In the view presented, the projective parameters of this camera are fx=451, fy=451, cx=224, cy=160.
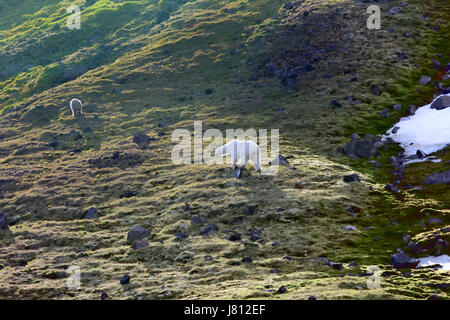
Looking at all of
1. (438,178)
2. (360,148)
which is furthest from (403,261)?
(360,148)

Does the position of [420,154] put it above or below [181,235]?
above

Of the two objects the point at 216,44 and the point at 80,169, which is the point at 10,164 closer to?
the point at 80,169

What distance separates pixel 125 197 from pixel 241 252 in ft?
37.8

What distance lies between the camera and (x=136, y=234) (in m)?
23.1

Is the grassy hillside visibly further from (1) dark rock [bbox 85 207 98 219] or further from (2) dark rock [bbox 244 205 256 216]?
(1) dark rock [bbox 85 207 98 219]

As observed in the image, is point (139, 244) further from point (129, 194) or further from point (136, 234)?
point (129, 194)

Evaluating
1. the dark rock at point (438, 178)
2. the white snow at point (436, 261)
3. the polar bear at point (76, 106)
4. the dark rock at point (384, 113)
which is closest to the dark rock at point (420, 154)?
the dark rock at point (438, 178)

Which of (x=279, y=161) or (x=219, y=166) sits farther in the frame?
(x=219, y=166)

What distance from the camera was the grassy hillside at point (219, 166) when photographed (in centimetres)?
1917

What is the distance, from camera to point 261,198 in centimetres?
2473

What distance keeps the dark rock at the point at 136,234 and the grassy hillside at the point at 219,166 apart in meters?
0.46

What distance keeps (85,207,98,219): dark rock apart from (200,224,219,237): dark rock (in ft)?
25.4

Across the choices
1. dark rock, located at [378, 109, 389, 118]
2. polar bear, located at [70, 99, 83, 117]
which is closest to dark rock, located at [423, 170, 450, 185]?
dark rock, located at [378, 109, 389, 118]

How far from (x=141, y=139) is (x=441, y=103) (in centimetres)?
2505
